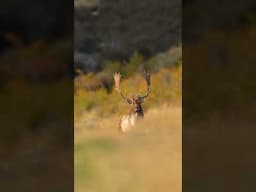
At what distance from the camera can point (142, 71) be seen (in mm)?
2281

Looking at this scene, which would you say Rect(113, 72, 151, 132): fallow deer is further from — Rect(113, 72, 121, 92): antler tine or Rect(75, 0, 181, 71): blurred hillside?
Rect(75, 0, 181, 71): blurred hillside

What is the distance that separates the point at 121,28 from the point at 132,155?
1.62 ft

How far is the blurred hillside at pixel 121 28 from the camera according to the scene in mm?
2256

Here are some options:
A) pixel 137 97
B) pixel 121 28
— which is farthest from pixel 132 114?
pixel 121 28

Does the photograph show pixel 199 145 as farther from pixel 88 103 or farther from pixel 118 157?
pixel 88 103

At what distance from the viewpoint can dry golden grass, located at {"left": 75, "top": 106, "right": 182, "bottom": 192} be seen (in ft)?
7.44

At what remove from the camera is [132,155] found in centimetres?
228

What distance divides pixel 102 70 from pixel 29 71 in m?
0.28

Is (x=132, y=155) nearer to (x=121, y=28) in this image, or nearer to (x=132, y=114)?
(x=132, y=114)

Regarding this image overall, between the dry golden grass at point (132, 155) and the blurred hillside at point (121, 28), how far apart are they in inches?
9.5

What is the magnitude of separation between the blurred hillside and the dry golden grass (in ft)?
0.79

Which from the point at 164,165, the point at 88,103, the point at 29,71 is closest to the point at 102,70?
the point at 88,103

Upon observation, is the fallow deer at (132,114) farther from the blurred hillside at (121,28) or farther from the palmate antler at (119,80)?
the blurred hillside at (121,28)

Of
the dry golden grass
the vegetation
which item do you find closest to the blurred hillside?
the vegetation
